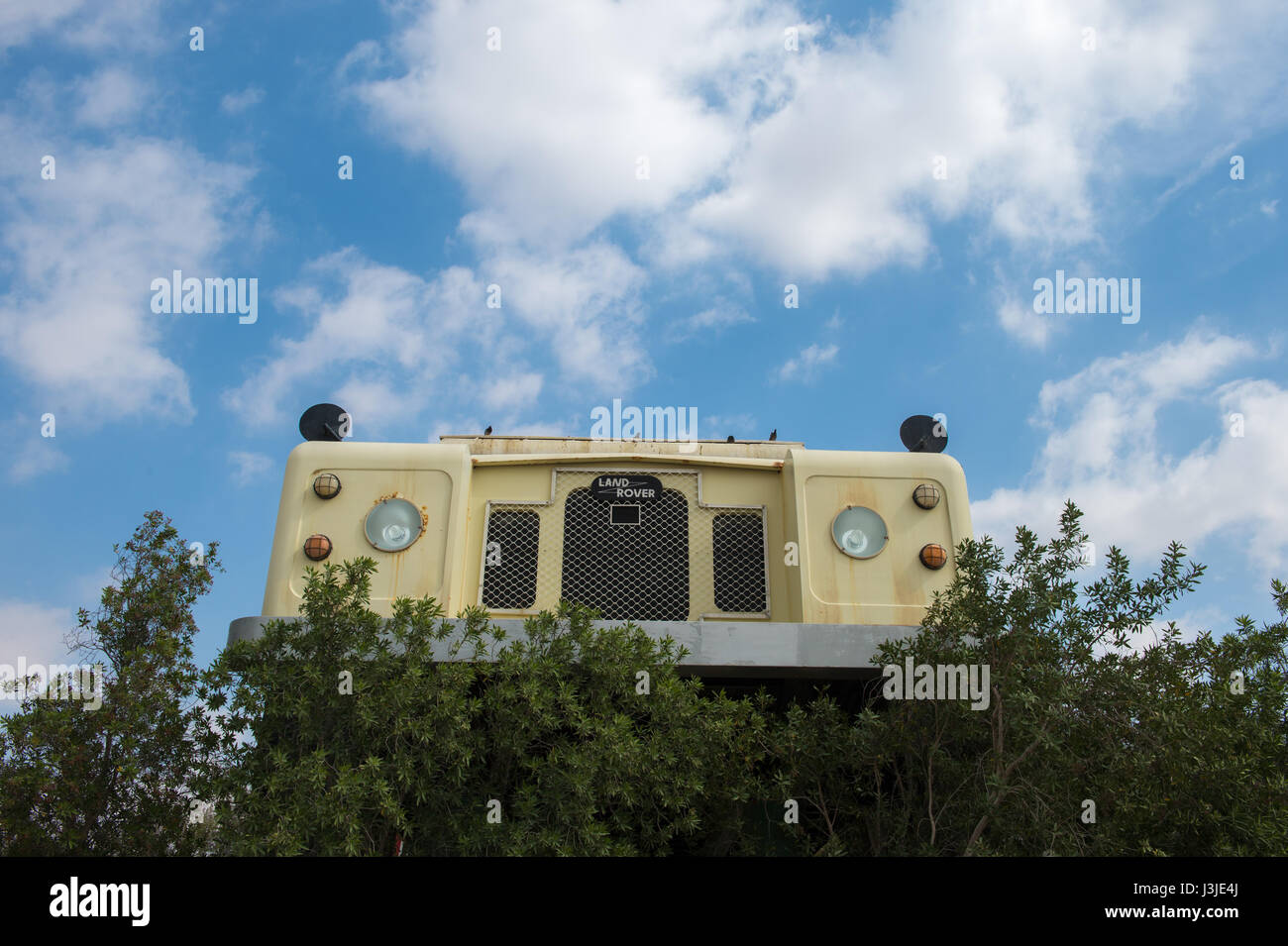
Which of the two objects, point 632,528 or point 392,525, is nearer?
point 392,525

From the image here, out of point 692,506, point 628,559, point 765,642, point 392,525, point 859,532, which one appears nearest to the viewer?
point 765,642

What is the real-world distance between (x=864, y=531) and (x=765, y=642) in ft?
6.11

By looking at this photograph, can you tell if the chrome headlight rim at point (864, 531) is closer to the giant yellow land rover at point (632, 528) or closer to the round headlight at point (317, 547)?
the giant yellow land rover at point (632, 528)

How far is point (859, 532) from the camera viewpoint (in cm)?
685

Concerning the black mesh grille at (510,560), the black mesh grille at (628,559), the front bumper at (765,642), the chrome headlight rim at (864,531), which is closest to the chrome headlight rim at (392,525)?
the black mesh grille at (510,560)

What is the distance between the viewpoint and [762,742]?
564 centimetres

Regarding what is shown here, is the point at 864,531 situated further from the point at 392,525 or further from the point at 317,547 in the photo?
the point at 317,547

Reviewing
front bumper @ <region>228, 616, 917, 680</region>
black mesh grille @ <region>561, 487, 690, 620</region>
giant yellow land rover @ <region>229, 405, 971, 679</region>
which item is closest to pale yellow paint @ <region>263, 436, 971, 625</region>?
giant yellow land rover @ <region>229, 405, 971, 679</region>

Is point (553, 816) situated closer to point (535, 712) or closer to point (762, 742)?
point (535, 712)

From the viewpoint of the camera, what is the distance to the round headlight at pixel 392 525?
6.64m

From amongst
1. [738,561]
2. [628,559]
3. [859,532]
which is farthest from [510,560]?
[859,532]

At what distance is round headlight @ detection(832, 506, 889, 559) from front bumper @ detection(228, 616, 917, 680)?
1364mm
